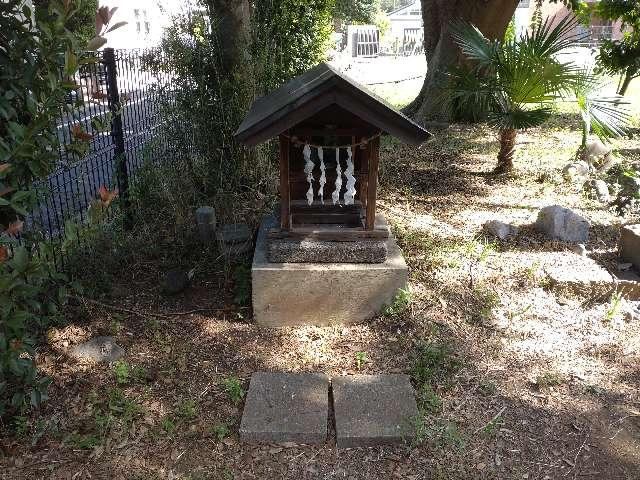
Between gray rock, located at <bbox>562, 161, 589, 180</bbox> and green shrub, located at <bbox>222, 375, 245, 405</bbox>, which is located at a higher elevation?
gray rock, located at <bbox>562, 161, 589, 180</bbox>

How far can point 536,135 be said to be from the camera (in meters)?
9.78

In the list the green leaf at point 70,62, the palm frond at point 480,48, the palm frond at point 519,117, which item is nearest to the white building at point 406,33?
the palm frond at point 480,48

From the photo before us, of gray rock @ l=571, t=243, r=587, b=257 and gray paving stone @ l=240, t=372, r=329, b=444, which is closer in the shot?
gray paving stone @ l=240, t=372, r=329, b=444

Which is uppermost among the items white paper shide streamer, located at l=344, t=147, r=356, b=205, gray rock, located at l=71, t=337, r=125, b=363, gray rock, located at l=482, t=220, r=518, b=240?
white paper shide streamer, located at l=344, t=147, r=356, b=205

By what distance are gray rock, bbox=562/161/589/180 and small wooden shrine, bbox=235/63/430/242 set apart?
4068 millimetres

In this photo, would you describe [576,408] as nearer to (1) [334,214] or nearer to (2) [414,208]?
(1) [334,214]

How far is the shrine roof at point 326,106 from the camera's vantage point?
124 inches

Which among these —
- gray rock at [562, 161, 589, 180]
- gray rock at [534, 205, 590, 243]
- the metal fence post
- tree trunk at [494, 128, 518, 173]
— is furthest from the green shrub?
gray rock at [562, 161, 589, 180]

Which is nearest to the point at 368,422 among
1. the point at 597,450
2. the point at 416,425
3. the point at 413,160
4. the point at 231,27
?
the point at 416,425

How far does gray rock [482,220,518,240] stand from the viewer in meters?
5.04

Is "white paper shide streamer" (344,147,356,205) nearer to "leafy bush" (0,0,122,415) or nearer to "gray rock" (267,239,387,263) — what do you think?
"gray rock" (267,239,387,263)

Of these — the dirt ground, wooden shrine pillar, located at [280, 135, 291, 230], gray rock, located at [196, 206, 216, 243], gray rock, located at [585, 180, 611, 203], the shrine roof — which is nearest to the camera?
the dirt ground

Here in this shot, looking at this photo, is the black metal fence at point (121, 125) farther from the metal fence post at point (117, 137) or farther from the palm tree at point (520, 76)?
the palm tree at point (520, 76)

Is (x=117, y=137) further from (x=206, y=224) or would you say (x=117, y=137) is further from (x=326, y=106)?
(x=326, y=106)
